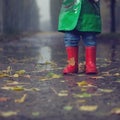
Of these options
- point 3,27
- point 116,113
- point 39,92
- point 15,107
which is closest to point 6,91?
point 39,92

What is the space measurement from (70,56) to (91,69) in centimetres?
33

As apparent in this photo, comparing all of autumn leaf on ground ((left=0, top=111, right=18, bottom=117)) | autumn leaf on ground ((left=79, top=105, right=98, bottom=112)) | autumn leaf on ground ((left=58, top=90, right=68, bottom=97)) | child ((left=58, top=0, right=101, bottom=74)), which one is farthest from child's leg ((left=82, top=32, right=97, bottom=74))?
autumn leaf on ground ((left=0, top=111, right=18, bottom=117))

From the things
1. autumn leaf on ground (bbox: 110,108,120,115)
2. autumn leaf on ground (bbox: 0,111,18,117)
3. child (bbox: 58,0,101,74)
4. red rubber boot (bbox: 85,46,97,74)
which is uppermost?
child (bbox: 58,0,101,74)

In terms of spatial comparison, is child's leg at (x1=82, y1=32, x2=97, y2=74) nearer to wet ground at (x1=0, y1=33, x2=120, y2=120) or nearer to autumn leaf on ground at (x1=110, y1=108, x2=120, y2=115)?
wet ground at (x1=0, y1=33, x2=120, y2=120)

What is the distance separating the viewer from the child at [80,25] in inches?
192

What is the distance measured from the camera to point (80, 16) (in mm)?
4898

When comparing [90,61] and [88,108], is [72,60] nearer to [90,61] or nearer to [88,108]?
[90,61]

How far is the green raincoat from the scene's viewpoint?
4.88 metres

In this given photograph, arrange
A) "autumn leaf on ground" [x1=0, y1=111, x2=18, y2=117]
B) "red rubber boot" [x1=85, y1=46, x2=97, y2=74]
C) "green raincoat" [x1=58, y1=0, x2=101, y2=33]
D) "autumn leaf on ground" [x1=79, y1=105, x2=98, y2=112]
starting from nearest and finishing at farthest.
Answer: "autumn leaf on ground" [x1=0, y1=111, x2=18, y2=117] < "autumn leaf on ground" [x1=79, y1=105, x2=98, y2=112] < "green raincoat" [x1=58, y1=0, x2=101, y2=33] < "red rubber boot" [x1=85, y1=46, x2=97, y2=74]

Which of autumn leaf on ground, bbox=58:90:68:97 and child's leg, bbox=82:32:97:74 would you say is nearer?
autumn leaf on ground, bbox=58:90:68:97

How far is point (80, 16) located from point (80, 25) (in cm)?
11

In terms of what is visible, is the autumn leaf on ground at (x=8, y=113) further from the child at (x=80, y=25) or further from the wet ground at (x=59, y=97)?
the child at (x=80, y=25)

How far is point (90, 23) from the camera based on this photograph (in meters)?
4.91

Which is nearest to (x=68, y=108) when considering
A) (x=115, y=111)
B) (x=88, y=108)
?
(x=88, y=108)
